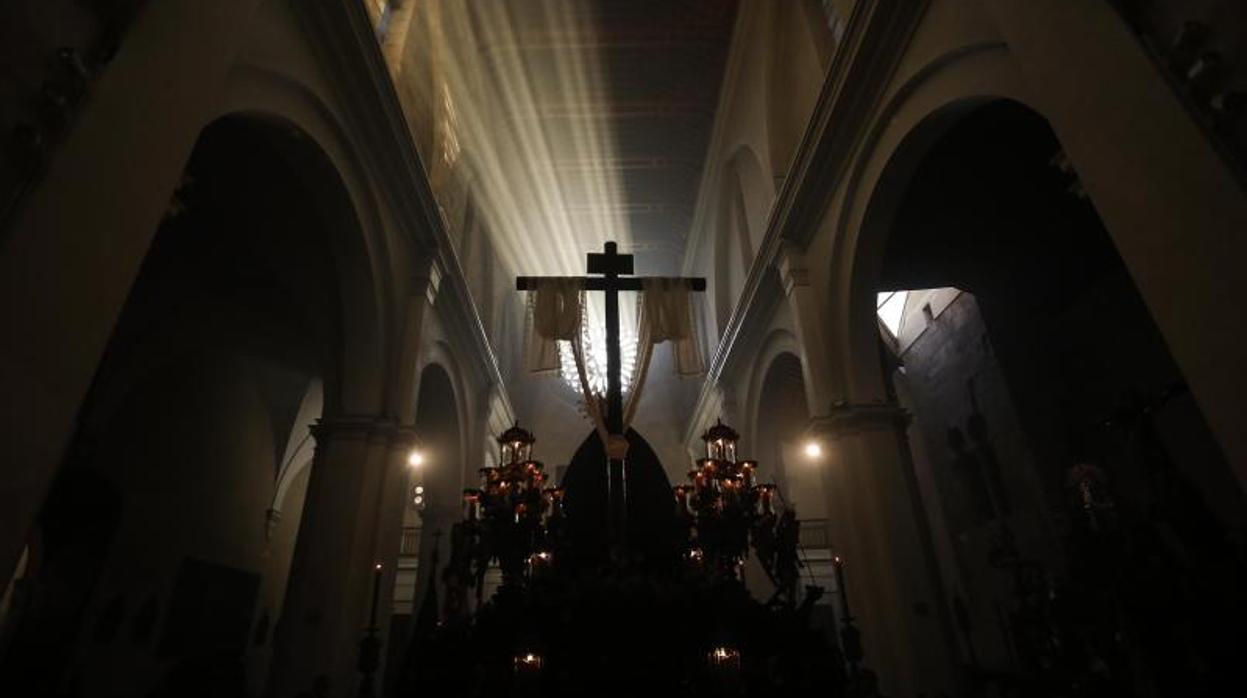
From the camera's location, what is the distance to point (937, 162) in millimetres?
6609

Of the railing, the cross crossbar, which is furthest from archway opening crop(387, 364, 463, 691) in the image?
the railing

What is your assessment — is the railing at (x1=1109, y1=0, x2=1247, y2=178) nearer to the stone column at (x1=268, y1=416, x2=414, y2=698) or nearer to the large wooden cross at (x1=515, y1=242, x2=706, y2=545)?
the large wooden cross at (x1=515, y1=242, x2=706, y2=545)

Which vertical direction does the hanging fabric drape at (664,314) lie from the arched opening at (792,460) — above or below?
above

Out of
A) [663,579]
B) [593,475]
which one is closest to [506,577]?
[663,579]

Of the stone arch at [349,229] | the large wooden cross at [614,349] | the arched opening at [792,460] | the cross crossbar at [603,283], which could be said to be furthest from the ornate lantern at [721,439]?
the stone arch at [349,229]

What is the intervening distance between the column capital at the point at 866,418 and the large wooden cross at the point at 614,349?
2.37 metres

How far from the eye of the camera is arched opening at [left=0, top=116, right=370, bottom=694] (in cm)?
660

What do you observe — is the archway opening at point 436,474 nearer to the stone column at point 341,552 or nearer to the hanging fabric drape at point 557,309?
the hanging fabric drape at point 557,309

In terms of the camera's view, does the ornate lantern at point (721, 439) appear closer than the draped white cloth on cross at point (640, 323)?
Yes

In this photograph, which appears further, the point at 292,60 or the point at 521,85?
the point at 521,85

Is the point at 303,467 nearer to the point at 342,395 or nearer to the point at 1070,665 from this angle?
the point at 342,395

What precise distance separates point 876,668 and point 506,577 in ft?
11.7

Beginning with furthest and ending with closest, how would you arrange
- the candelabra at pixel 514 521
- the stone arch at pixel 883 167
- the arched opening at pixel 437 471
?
the arched opening at pixel 437 471
the candelabra at pixel 514 521
the stone arch at pixel 883 167

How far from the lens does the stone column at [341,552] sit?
5.40 metres
